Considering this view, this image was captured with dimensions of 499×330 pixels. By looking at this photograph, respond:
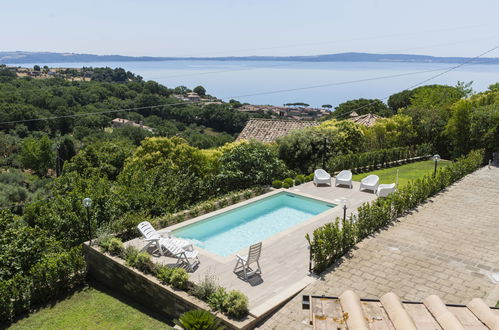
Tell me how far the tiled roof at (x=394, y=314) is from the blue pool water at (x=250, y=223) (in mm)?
6815

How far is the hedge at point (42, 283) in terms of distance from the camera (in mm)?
8719

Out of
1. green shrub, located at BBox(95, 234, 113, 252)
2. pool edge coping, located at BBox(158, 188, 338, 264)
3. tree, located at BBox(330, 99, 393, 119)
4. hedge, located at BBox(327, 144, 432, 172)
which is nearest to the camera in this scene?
pool edge coping, located at BBox(158, 188, 338, 264)

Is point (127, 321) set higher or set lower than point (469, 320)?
lower

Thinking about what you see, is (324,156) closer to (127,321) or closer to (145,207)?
(145,207)

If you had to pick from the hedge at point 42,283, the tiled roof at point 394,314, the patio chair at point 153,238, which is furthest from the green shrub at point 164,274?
the tiled roof at point 394,314

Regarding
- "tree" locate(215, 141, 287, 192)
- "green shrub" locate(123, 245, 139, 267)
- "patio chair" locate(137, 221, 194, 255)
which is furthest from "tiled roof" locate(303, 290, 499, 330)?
"tree" locate(215, 141, 287, 192)

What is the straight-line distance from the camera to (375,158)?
830 inches

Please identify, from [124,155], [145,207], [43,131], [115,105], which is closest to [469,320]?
[145,207]

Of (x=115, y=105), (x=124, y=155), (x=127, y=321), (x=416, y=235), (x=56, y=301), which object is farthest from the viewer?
(x=115, y=105)

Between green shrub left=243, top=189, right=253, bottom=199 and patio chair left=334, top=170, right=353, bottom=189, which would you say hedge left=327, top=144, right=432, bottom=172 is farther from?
green shrub left=243, top=189, right=253, bottom=199

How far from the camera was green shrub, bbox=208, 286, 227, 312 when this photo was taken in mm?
7598

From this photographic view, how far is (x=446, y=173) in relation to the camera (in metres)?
15.6

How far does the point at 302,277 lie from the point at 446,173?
32.1 feet

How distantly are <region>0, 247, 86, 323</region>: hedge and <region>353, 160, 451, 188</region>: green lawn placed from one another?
13501 mm
